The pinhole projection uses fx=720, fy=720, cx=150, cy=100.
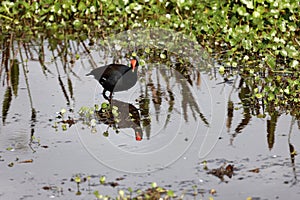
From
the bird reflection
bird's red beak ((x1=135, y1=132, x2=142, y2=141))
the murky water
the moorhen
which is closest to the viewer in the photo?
the murky water

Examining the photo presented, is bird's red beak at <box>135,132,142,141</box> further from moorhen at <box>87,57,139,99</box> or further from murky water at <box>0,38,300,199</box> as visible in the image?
moorhen at <box>87,57,139,99</box>

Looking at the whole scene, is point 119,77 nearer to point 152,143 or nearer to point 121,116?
point 121,116

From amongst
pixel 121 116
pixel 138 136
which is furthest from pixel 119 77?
pixel 138 136

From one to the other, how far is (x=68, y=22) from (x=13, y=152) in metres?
5.43

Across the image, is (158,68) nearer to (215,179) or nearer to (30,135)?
(30,135)

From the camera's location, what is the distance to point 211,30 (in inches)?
422

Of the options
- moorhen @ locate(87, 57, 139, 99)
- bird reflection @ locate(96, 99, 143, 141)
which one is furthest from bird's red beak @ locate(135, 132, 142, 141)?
moorhen @ locate(87, 57, 139, 99)

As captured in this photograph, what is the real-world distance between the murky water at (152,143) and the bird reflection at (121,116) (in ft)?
0.19

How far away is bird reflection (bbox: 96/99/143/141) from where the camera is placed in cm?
785

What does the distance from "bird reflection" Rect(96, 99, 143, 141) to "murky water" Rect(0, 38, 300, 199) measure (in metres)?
0.06

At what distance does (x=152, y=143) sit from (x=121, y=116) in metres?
0.94

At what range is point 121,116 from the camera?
8.16 metres

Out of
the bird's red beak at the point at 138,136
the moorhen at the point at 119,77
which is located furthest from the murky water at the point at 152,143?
the moorhen at the point at 119,77

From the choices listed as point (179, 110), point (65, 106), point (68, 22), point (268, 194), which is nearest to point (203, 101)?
point (179, 110)
